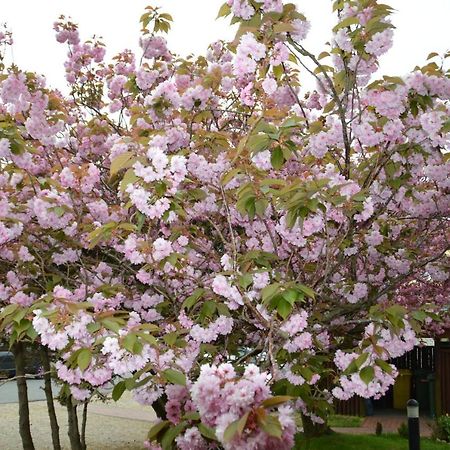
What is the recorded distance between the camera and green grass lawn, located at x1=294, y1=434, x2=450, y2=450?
9.01 metres

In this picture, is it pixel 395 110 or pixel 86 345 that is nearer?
pixel 86 345

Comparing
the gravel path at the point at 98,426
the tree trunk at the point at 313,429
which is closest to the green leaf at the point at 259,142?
the tree trunk at the point at 313,429

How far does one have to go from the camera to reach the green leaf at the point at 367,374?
3.31m

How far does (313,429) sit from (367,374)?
682 cm

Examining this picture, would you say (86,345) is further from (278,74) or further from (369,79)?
(369,79)

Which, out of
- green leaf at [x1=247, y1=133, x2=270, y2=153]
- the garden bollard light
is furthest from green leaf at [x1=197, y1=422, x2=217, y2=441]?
the garden bollard light

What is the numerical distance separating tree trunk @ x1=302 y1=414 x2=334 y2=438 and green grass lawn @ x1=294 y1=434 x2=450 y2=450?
0.34 feet

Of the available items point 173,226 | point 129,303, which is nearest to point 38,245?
point 129,303

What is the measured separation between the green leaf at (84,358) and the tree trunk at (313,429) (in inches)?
270

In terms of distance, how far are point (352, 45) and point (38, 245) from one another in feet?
9.63

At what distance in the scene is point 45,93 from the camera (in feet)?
17.3

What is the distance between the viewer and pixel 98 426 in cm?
1361

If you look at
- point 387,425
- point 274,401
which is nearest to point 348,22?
point 274,401

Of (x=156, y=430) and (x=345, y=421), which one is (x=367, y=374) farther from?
(x=345, y=421)
